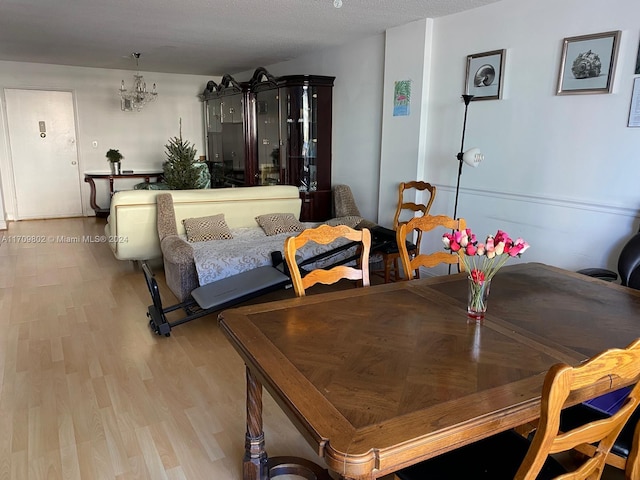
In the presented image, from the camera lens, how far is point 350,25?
4.25m

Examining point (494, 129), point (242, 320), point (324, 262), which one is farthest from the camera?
point (324, 262)

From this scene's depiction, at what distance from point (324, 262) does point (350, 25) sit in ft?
7.14

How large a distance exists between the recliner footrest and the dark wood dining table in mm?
1362

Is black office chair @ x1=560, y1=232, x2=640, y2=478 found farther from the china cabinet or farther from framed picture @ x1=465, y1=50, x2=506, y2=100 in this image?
the china cabinet

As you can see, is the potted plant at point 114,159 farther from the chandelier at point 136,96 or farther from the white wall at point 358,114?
the white wall at point 358,114

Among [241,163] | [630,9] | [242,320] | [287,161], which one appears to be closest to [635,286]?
[630,9]

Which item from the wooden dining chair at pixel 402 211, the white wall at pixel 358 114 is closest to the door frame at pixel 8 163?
the white wall at pixel 358 114

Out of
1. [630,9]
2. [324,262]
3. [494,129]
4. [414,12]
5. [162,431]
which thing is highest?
[414,12]

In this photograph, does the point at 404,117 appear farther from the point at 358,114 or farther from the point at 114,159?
the point at 114,159

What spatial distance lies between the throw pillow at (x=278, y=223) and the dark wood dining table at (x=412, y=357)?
2.45 m

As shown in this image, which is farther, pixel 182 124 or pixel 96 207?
pixel 182 124

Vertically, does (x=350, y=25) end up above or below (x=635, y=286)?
above

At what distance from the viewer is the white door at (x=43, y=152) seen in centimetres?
696

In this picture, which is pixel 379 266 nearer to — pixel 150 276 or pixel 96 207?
pixel 150 276
